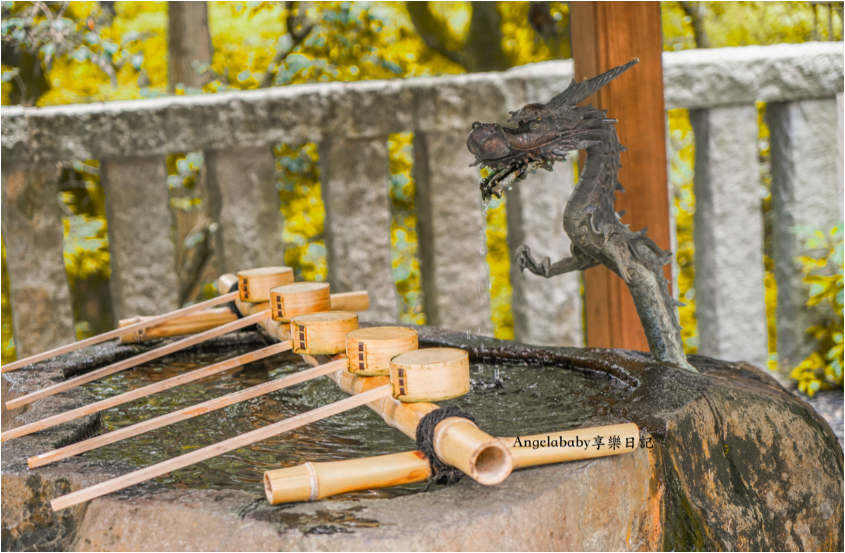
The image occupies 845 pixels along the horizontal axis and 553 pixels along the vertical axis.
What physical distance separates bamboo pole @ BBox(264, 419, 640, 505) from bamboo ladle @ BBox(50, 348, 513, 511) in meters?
0.08

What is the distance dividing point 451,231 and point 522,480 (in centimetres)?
254

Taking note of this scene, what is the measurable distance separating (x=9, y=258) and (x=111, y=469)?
2.36 meters

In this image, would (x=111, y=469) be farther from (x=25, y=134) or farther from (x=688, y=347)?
(x=688, y=347)

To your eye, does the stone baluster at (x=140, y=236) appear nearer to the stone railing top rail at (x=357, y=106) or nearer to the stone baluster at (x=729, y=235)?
the stone railing top rail at (x=357, y=106)

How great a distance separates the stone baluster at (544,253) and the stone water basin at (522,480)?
1424 mm

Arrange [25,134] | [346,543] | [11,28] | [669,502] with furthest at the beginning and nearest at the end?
[11,28]
[25,134]
[669,502]
[346,543]

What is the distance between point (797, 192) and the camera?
4.10 m

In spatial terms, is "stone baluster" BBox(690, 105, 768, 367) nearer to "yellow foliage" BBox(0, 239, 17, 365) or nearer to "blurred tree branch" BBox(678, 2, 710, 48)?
"blurred tree branch" BBox(678, 2, 710, 48)

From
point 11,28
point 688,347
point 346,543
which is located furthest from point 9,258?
point 688,347

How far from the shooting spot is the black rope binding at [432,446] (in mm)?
1572

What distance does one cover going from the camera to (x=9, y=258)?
3.65 m

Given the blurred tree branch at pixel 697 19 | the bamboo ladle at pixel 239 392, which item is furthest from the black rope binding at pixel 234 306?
the blurred tree branch at pixel 697 19

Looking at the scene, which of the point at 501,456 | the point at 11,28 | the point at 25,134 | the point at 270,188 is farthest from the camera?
the point at 11,28

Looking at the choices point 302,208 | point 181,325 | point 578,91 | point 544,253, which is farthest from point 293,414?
point 302,208
